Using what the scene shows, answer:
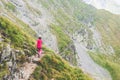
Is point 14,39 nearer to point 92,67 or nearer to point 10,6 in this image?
point 10,6

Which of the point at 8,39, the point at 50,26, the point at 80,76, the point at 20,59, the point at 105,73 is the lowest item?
the point at 105,73

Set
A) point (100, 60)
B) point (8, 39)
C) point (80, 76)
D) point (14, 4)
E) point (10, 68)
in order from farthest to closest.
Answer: point (100, 60), point (14, 4), point (80, 76), point (8, 39), point (10, 68)

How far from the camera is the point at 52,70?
41.2 metres

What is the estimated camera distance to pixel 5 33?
4009cm

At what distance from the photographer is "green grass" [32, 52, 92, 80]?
39028mm

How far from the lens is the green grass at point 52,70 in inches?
1537

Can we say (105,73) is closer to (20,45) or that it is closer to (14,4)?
(14,4)

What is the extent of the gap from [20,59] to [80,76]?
47.4 feet

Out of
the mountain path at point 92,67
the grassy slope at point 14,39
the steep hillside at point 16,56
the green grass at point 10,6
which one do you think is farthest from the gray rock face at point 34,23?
the grassy slope at point 14,39

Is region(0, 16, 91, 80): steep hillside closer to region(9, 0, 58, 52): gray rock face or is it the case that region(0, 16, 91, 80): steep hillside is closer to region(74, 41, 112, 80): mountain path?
region(9, 0, 58, 52): gray rock face

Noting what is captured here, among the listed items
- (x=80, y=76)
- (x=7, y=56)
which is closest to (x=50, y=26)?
(x=80, y=76)

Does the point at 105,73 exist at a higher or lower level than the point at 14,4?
lower

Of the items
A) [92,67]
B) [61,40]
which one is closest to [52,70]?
[61,40]

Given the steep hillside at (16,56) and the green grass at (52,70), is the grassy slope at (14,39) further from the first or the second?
the green grass at (52,70)
